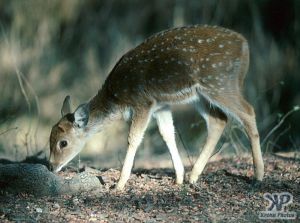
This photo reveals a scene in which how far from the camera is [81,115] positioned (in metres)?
8.70

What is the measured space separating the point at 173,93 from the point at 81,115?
1171 millimetres

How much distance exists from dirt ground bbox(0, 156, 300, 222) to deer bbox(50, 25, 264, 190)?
265 millimetres

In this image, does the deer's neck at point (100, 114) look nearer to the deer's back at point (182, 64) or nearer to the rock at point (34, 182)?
the deer's back at point (182, 64)

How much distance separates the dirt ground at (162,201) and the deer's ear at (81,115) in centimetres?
68

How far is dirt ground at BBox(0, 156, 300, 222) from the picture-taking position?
22.2ft

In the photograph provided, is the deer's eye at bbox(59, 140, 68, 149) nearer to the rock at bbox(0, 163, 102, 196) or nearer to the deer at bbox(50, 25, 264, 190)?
the deer at bbox(50, 25, 264, 190)

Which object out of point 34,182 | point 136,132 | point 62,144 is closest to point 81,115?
point 62,144

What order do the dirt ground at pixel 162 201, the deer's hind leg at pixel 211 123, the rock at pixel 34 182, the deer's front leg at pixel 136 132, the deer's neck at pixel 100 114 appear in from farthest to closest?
1. the deer's neck at pixel 100 114
2. the deer's hind leg at pixel 211 123
3. the deer's front leg at pixel 136 132
4. the rock at pixel 34 182
5. the dirt ground at pixel 162 201

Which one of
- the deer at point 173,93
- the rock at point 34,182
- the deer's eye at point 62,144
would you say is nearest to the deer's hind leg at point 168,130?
the deer at point 173,93

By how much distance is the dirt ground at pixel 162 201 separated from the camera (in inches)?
266

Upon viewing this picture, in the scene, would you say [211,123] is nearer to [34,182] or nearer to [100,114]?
[100,114]

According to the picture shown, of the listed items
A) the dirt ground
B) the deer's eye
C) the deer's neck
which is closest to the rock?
the dirt ground

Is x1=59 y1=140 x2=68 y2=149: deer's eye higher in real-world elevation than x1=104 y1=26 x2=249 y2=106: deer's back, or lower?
lower

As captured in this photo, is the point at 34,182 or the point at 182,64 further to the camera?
the point at 182,64
